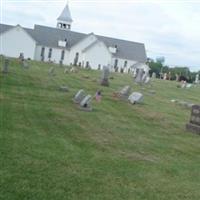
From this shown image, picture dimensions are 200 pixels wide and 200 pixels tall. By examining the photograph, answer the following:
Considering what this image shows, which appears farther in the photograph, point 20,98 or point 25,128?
point 20,98

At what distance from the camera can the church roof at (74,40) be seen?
86.2 m

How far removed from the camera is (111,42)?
91.8 metres

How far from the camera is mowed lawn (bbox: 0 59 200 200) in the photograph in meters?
9.35

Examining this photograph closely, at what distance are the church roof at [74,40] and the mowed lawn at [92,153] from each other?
213 ft

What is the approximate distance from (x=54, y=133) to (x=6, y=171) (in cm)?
477

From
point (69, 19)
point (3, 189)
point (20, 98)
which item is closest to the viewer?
point (3, 189)

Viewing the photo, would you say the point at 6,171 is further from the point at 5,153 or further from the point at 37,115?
the point at 37,115

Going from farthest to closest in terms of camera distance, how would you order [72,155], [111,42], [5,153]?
[111,42]
[72,155]
[5,153]

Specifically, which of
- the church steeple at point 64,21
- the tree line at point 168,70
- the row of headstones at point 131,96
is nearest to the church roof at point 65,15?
the church steeple at point 64,21

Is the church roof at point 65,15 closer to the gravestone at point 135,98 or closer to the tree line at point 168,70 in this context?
the tree line at point 168,70

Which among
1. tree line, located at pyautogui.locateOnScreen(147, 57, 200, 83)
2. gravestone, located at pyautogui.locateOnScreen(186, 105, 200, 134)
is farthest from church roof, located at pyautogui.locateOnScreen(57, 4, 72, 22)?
gravestone, located at pyautogui.locateOnScreen(186, 105, 200, 134)

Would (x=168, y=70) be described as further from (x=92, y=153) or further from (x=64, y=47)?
(x=92, y=153)

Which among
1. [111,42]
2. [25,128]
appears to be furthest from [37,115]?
[111,42]

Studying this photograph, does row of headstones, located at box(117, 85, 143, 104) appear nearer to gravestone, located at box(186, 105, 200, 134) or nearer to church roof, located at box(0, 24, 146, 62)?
gravestone, located at box(186, 105, 200, 134)
